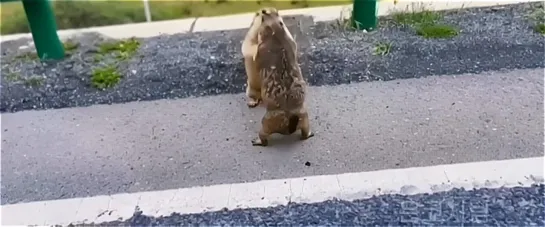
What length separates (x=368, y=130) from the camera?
206cm

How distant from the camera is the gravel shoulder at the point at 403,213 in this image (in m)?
1.55

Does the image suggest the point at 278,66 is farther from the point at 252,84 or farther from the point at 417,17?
the point at 417,17

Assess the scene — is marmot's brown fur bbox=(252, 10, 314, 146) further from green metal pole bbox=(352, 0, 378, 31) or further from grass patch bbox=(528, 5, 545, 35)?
grass patch bbox=(528, 5, 545, 35)

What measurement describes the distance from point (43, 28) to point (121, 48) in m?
0.37

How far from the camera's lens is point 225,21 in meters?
3.17

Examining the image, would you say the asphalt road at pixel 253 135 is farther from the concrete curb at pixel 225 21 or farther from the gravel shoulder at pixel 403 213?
the concrete curb at pixel 225 21

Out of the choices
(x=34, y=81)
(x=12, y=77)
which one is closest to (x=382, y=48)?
(x=34, y=81)

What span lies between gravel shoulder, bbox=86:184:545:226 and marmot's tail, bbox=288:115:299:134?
36cm

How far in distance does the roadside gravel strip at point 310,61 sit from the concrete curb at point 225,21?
0.10 meters

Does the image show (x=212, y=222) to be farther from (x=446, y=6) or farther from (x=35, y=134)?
(x=446, y=6)

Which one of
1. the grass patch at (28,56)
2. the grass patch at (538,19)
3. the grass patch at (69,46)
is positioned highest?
the grass patch at (538,19)

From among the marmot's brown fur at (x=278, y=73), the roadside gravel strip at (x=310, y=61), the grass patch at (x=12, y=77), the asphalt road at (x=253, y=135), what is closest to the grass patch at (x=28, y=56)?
the roadside gravel strip at (x=310, y=61)

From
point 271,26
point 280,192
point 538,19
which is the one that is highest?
point 271,26

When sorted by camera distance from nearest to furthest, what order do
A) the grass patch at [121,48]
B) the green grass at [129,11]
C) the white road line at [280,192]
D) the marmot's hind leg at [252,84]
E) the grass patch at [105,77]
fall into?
1. the white road line at [280,192]
2. the marmot's hind leg at [252,84]
3. the grass patch at [105,77]
4. the grass patch at [121,48]
5. the green grass at [129,11]
